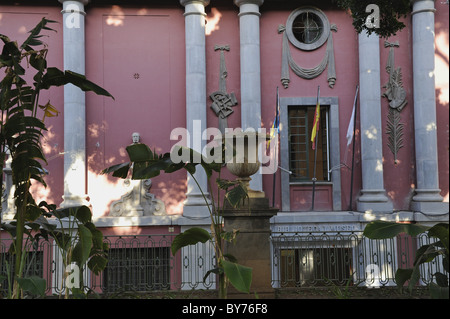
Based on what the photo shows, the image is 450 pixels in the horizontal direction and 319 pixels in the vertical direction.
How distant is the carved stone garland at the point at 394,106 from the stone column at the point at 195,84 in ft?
17.0

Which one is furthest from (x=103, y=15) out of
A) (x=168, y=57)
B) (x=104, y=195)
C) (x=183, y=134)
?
(x=104, y=195)

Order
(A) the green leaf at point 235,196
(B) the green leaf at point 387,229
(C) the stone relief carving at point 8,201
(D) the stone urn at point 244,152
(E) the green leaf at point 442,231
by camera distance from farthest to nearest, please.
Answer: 1. (C) the stone relief carving at point 8,201
2. (D) the stone urn at point 244,152
3. (A) the green leaf at point 235,196
4. (B) the green leaf at point 387,229
5. (E) the green leaf at point 442,231

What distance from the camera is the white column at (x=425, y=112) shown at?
13586 mm

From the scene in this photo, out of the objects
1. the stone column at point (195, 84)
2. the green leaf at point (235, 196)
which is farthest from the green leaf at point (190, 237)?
the stone column at point (195, 84)

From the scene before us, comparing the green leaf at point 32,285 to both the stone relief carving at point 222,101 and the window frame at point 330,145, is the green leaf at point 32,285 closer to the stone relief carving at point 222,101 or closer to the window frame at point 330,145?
the stone relief carving at point 222,101

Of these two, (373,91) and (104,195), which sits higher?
Result: (373,91)

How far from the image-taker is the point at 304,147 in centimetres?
1434

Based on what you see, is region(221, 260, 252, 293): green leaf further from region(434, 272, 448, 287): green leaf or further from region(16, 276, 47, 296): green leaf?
region(434, 272, 448, 287): green leaf

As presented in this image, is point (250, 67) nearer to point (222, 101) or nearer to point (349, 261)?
point (222, 101)

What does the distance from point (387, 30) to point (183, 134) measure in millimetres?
6792

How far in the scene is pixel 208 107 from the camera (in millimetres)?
14055
